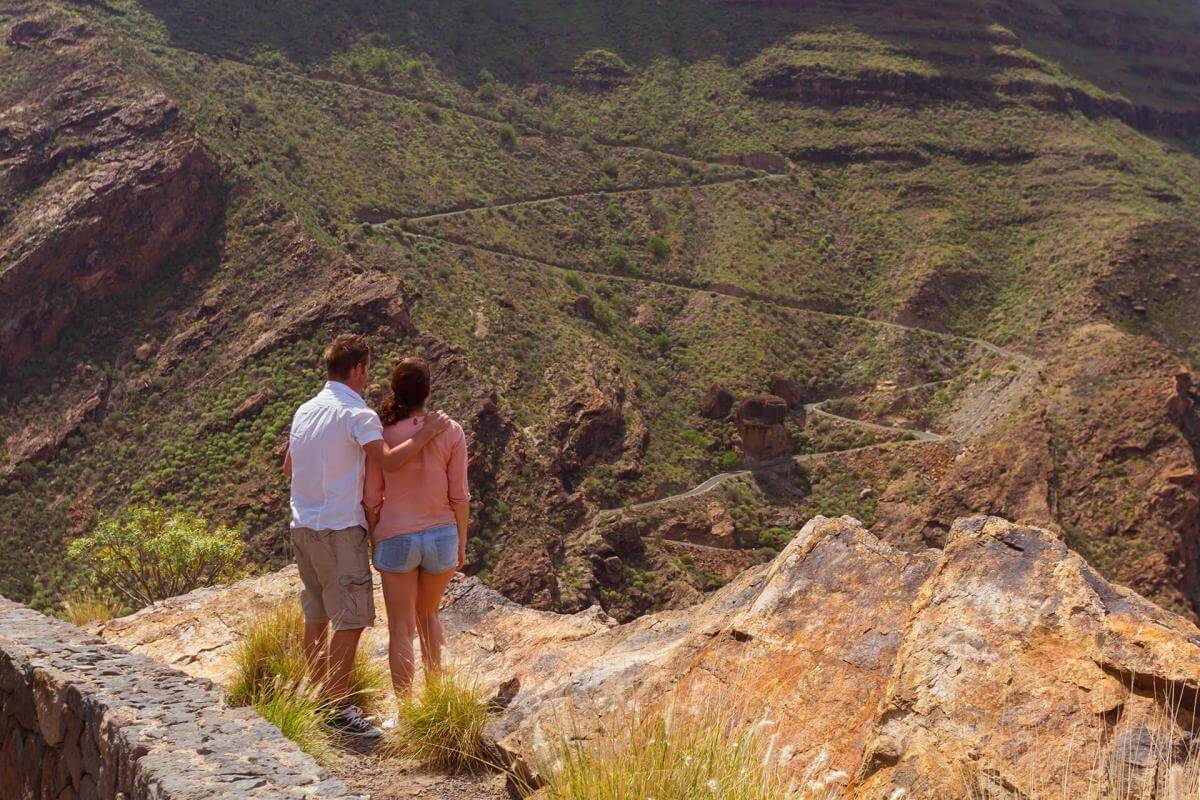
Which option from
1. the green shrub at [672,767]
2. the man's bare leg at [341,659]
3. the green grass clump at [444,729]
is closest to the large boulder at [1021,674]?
the green shrub at [672,767]

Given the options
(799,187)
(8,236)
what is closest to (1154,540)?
(799,187)

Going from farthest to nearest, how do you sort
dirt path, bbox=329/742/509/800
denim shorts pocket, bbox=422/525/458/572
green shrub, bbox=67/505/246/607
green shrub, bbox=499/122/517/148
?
green shrub, bbox=499/122/517/148 → green shrub, bbox=67/505/246/607 → denim shorts pocket, bbox=422/525/458/572 → dirt path, bbox=329/742/509/800

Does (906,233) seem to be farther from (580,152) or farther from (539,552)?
(539,552)

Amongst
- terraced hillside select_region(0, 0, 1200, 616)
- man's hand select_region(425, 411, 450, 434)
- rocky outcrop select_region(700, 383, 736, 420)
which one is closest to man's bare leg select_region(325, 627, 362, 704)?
man's hand select_region(425, 411, 450, 434)

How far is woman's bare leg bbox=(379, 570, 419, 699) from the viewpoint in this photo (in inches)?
320

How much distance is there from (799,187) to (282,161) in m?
32.3

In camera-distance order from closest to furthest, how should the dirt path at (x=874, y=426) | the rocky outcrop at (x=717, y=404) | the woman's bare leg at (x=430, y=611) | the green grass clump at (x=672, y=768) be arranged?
the green grass clump at (x=672, y=768)
the woman's bare leg at (x=430, y=611)
the dirt path at (x=874, y=426)
the rocky outcrop at (x=717, y=404)

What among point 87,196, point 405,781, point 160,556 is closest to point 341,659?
point 405,781

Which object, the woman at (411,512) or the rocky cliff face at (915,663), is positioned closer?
the rocky cliff face at (915,663)

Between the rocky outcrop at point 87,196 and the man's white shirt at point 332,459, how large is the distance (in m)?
41.9

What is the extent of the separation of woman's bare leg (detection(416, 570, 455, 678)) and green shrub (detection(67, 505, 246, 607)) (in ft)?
54.6

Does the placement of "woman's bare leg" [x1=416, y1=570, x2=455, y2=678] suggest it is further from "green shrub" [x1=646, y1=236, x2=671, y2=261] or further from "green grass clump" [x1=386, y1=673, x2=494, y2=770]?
"green shrub" [x1=646, y1=236, x2=671, y2=261]

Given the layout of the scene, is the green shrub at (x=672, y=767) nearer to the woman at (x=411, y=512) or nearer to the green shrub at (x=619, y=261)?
the woman at (x=411, y=512)

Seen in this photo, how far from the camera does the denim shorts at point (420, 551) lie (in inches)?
316
